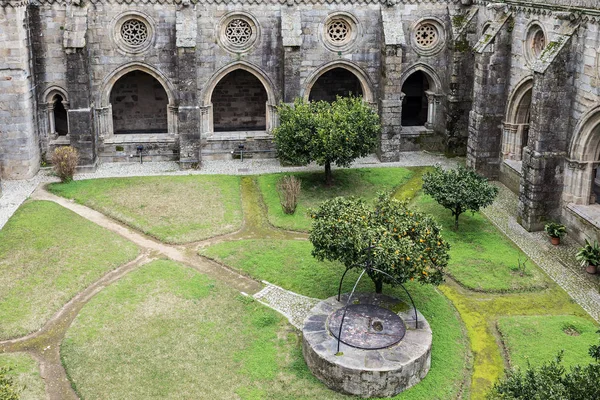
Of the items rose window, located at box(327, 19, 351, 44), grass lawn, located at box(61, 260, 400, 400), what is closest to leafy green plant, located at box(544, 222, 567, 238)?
grass lawn, located at box(61, 260, 400, 400)

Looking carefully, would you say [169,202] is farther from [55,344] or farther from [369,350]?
[369,350]

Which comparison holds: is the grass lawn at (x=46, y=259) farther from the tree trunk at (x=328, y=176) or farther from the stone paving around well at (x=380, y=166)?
the tree trunk at (x=328, y=176)

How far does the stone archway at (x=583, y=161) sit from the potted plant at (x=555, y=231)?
110 centimetres

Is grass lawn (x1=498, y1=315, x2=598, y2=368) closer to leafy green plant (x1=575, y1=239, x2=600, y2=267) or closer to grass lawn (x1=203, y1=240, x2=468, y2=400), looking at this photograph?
grass lawn (x1=203, y1=240, x2=468, y2=400)

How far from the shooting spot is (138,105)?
3203cm

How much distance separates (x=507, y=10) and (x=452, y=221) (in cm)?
827

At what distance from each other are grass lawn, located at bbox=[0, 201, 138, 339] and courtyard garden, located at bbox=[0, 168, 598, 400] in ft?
0.17

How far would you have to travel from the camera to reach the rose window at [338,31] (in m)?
27.8

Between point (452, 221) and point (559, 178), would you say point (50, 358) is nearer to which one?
point (452, 221)

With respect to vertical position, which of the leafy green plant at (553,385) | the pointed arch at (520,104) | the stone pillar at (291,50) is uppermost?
the stone pillar at (291,50)

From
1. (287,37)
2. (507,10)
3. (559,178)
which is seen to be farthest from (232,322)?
(507,10)

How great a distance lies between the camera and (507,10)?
2467 cm

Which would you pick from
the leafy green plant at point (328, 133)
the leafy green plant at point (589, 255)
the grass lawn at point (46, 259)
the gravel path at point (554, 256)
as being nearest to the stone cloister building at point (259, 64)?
the gravel path at point (554, 256)

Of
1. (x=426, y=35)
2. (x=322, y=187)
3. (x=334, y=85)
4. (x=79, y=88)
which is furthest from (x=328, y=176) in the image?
(x=79, y=88)
